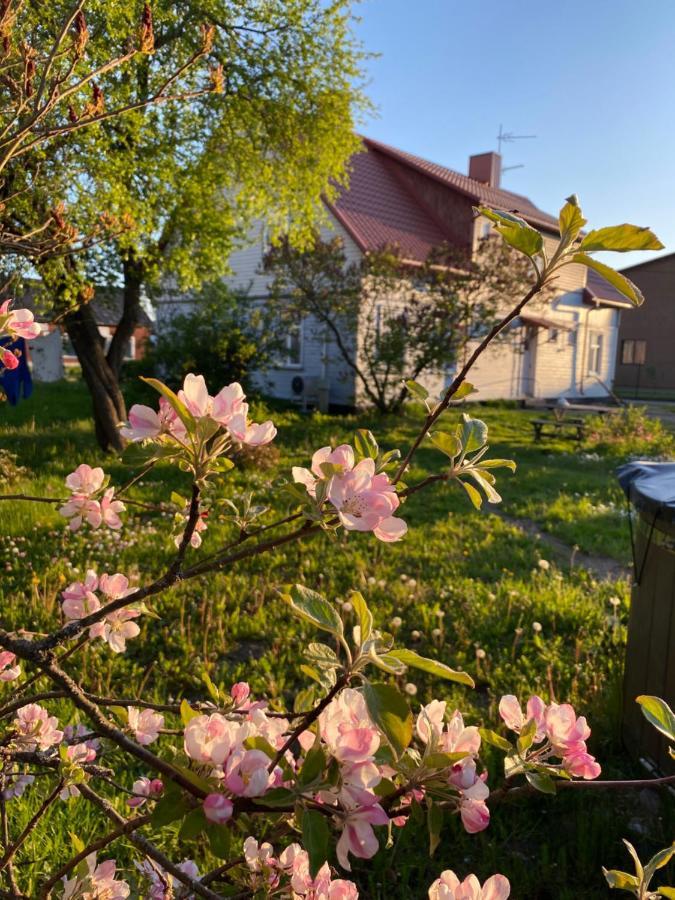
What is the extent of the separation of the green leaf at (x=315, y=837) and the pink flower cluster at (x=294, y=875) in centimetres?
21

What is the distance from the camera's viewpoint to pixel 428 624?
13.8 ft

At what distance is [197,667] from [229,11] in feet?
29.0

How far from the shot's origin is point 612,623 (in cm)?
430

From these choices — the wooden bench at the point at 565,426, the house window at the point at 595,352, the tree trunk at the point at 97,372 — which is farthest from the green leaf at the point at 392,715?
the house window at the point at 595,352

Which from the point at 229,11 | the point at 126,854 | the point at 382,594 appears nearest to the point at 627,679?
the point at 382,594

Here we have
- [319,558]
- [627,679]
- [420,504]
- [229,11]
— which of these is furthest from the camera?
[229,11]

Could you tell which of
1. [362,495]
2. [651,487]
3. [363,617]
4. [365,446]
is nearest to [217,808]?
[363,617]

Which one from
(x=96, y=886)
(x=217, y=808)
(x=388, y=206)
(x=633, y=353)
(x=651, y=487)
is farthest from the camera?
(x=633, y=353)

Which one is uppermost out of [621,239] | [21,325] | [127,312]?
[127,312]

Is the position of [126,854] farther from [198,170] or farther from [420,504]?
[198,170]

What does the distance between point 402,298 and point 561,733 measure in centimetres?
1370

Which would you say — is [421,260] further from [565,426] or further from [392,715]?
[392,715]

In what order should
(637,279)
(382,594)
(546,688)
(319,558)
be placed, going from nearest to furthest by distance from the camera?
(546,688), (382,594), (319,558), (637,279)

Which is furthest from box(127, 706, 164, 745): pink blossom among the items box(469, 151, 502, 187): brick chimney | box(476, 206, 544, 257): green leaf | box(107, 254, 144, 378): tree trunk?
box(469, 151, 502, 187): brick chimney
